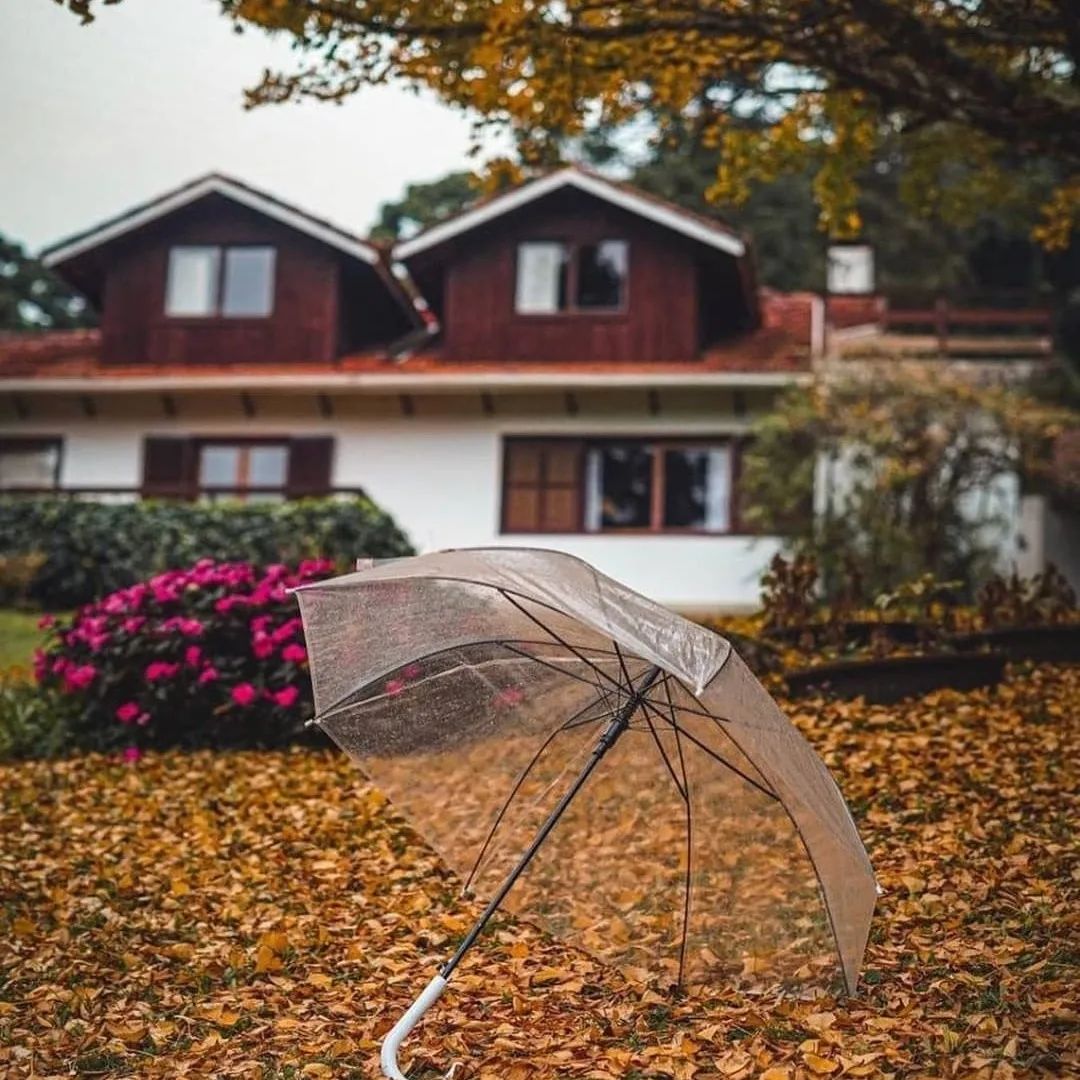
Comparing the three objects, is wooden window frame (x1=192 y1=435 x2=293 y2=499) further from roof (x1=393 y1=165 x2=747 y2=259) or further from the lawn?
the lawn

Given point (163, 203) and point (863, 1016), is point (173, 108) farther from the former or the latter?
point (863, 1016)

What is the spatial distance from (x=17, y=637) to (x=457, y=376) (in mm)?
5912

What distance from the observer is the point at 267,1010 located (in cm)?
430

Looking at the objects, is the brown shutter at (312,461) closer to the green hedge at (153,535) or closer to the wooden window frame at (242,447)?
the wooden window frame at (242,447)

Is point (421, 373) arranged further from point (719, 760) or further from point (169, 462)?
point (719, 760)

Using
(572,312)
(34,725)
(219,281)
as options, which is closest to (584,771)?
(34,725)

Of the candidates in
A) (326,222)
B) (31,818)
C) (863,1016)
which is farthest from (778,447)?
(863,1016)

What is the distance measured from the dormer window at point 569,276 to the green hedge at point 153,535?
3.53 m

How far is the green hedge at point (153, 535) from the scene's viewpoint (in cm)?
1399

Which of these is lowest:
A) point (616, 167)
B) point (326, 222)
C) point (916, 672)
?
point (916, 672)

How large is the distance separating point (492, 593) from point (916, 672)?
4.99 meters

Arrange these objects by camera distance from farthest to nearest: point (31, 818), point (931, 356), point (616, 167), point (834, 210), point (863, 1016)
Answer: point (616, 167)
point (931, 356)
point (834, 210)
point (31, 818)
point (863, 1016)

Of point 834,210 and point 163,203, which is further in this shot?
point 163,203

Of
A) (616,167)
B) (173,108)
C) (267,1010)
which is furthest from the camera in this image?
(616,167)
